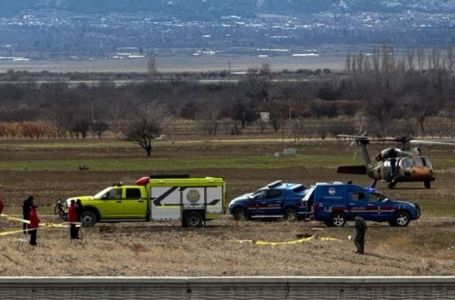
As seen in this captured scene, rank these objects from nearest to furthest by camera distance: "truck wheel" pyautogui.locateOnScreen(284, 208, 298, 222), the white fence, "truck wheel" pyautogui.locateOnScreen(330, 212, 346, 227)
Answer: the white fence, "truck wheel" pyautogui.locateOnScreen(330, 212, 346, 227), "truck wheel" pyautogui.locateOnScreen(284, 208, 298, 222)

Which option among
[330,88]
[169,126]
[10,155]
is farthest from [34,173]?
[330,88]

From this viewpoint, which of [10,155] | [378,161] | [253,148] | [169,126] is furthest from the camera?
[169,126]

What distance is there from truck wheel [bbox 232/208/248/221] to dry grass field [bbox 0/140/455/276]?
450mm

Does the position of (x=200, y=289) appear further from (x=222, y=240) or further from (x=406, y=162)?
(x=406, y=162)

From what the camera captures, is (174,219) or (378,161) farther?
(378,161)

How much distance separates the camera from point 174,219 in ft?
120

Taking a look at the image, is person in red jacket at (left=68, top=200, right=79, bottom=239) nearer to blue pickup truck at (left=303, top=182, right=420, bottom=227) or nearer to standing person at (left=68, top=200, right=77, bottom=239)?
standing person at (left=68, top=200, right=77, bottom=239)

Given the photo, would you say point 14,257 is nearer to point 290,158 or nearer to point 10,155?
point 290,158

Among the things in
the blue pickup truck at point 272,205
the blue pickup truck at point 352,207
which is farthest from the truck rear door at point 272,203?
Answer: the blue pickup truck at point 352,207

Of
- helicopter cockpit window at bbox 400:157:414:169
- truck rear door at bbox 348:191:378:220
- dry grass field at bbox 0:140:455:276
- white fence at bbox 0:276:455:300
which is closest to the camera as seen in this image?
Answer: white fence at bbox 0:276:455:300

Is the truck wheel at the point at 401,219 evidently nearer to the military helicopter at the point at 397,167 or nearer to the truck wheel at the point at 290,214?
the truck wheel at the point at 290,214

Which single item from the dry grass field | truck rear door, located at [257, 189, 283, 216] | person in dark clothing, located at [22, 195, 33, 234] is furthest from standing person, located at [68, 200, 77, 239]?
truck rear door, located at [257, 189, 283, 216]

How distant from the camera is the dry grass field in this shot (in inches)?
999

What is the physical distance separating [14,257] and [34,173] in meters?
32.6
